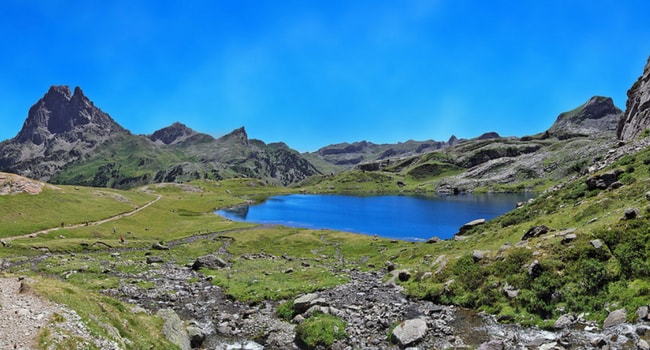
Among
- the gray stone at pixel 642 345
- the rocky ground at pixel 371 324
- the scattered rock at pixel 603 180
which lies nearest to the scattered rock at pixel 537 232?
the rocky ground at pixel 371 324

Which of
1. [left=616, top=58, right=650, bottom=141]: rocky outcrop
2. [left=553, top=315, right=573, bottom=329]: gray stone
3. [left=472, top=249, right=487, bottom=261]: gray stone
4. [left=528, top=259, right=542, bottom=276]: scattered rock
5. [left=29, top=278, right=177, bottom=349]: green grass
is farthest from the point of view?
[left=616, top=58, right=650, bottom=141]: rocky outcrop

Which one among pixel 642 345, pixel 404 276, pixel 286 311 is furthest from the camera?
pixel 404 276

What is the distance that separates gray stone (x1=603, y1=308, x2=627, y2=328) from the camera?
20250 millimetres

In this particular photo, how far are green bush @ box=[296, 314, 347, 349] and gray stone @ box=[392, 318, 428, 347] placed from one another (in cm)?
386

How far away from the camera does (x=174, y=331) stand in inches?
1006

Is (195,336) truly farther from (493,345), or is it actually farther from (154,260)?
(154,260)

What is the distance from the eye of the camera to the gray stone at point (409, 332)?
76.2 ft

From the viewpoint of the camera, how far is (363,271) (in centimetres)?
4922

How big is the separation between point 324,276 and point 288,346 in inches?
726

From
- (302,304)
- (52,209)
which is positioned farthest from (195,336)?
(52,209)

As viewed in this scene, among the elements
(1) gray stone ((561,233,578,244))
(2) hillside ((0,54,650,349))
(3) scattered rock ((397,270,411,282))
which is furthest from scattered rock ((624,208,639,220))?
(3) scattered rock ((397,270,411,282))

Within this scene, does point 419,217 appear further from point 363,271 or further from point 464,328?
point 464,328

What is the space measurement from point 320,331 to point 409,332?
6.29 metres

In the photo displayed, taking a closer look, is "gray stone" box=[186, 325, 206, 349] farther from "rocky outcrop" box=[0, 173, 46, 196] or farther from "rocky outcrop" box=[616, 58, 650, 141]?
"rocky outcrop" box=[616, 58, 650, 141]
